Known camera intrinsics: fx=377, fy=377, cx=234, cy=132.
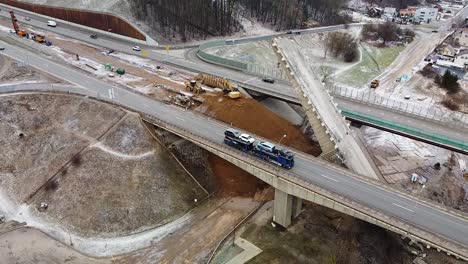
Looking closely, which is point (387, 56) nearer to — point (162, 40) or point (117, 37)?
point (162, 40)

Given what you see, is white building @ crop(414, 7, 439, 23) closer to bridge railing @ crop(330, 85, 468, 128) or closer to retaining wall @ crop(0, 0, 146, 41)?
bridge railing @ crop(330, 85, 468, 128)

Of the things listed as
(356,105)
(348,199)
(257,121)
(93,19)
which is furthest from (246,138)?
(93,19)

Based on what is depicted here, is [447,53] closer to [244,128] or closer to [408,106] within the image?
[408,106]

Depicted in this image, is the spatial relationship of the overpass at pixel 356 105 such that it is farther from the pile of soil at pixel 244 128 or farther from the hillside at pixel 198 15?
the hillside at pixel 198 15

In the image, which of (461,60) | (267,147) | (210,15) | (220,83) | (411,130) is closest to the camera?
(267,147)

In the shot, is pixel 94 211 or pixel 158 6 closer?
pixel 94 211

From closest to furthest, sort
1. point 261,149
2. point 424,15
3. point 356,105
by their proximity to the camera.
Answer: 1. point 261,149
2. point 356,105
3. point 424,15

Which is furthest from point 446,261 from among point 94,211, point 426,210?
point 94,211
